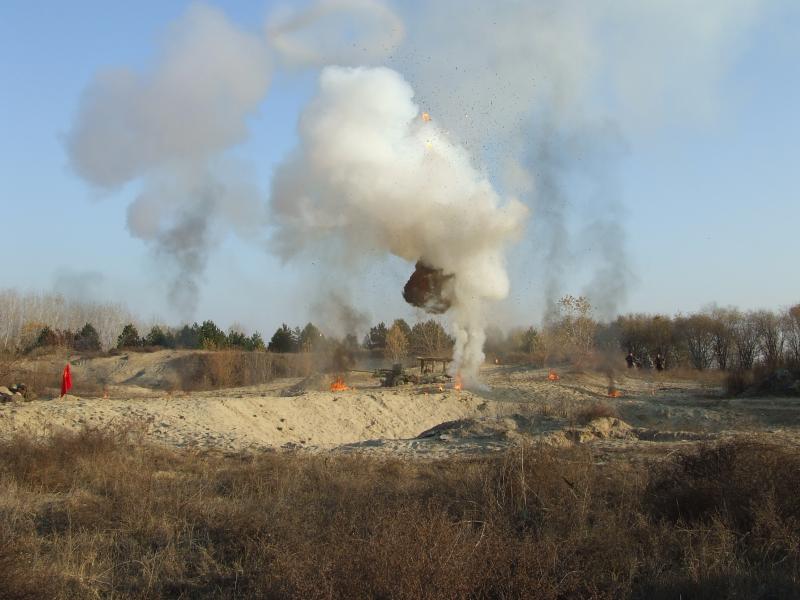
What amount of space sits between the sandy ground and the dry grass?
5.85 metres

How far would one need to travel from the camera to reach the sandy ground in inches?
721

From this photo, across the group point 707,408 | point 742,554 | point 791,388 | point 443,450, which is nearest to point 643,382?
point 791,388

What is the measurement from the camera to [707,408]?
2586 centimetres

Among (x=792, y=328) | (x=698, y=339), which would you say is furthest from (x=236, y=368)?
(x=792, y=328)

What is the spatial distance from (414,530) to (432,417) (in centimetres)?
2061

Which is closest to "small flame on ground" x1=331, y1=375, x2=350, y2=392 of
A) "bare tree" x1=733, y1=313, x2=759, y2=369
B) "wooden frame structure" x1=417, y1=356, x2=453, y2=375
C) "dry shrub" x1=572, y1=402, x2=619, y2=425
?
"wooden frame structure" x1=417, y1=356, x2=453, y2=375

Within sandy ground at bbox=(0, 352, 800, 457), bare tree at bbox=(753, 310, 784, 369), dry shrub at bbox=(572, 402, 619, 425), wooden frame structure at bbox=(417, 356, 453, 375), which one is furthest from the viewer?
bare tree at bbox=(753, 310, 784, 369)

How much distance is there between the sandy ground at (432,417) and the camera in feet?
60.1

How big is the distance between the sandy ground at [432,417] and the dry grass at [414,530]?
5852 millimetres

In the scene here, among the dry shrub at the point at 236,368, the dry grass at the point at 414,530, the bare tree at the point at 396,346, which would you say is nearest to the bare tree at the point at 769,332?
the bare tree at the point at 396,346

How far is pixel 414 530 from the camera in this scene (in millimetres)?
6684

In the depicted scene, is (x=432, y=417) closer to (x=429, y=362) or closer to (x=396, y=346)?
(x=429, y=362)

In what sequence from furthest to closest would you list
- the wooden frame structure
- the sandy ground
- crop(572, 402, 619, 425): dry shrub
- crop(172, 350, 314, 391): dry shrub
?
crop(172, 350, 314, 391): dry shrub < the wooden frame structure < crop(572, 402, 619, 425): dry shrub < the sandy ground

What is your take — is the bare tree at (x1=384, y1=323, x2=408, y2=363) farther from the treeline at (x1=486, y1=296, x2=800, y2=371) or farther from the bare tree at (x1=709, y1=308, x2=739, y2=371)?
the bare tree at (x1=709, y1=308, x2=739, y2=371)
